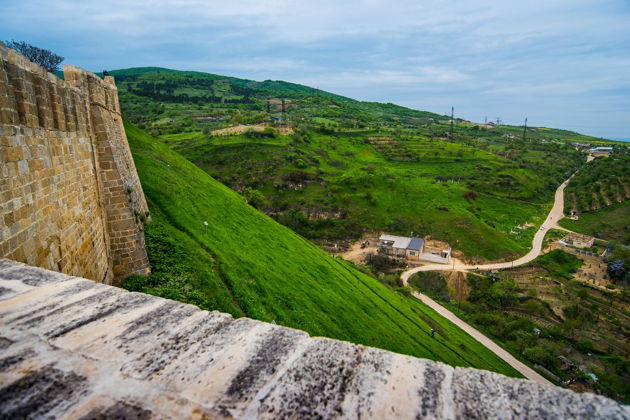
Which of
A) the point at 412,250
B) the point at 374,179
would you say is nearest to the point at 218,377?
the point at 412,250

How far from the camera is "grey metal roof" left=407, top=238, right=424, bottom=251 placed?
56.3 m

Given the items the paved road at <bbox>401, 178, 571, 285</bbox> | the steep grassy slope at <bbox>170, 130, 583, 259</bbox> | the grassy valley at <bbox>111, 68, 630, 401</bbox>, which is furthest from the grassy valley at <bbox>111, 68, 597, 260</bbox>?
the paved road at <bbox>401, 178, 571, 285</bbox>

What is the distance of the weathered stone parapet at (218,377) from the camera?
2469mm

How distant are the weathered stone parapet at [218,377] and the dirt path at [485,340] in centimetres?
3670

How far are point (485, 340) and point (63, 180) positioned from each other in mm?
42775

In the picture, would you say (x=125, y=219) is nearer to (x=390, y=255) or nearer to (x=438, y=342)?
(x=438, y=342)

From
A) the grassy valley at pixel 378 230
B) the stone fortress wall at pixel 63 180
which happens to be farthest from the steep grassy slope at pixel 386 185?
the stone fortress wall at pixel 63 180

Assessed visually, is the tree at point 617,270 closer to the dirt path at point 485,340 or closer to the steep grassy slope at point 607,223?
the steep grassy slope at point 607,223

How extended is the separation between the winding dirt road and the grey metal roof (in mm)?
3557

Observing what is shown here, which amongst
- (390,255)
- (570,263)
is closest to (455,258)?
(390,255)

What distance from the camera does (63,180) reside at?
8.34m

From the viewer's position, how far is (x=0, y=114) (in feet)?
18.9

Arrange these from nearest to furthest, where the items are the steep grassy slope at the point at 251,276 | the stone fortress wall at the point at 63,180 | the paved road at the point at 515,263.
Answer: the stone fortress wall at the point at 63,180 → the steep grassy slope at the point at 251,276 → the paved road at the point at 515,263

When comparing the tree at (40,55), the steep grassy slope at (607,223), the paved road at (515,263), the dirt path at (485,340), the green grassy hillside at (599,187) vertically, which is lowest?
the dirt path at (485,340)
